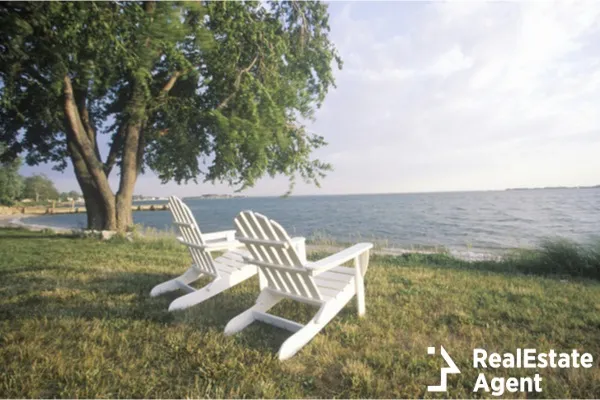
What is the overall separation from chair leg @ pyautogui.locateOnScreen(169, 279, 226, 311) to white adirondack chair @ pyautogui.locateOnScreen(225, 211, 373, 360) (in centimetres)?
69

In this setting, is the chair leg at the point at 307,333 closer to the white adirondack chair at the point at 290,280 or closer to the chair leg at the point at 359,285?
the white adirondack chair at the point at 290,280

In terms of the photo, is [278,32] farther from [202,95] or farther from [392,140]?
[392,140]

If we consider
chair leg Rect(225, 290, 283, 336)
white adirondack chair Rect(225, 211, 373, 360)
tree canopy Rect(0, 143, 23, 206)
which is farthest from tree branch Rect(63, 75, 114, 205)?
tree canopy Rect(0, 143, 23, 206)

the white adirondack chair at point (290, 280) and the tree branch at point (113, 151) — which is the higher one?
the tree branch at point (113, 151)

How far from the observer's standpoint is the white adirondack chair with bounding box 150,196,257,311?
357 centimetres

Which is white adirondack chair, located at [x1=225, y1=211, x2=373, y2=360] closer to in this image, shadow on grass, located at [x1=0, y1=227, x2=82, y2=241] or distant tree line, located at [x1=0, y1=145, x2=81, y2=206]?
shadow on grass, located at [x1=0, y1=227, x2=82, y2=241]

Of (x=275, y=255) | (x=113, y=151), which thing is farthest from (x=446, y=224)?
(x=275, y=255)

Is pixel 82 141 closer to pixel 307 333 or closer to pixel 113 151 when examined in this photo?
pixel 113 151

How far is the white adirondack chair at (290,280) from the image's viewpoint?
8.94 ft

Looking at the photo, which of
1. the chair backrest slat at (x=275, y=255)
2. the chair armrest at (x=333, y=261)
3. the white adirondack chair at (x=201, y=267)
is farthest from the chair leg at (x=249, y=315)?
the chair armrest at (x=333, y=261)

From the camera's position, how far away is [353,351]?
2547 millimetres

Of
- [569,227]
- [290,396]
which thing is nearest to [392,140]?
[569,227]

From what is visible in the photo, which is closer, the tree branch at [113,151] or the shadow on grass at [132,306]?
the shadow on grass at [132,306]

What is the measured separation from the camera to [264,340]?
2.79 meters
